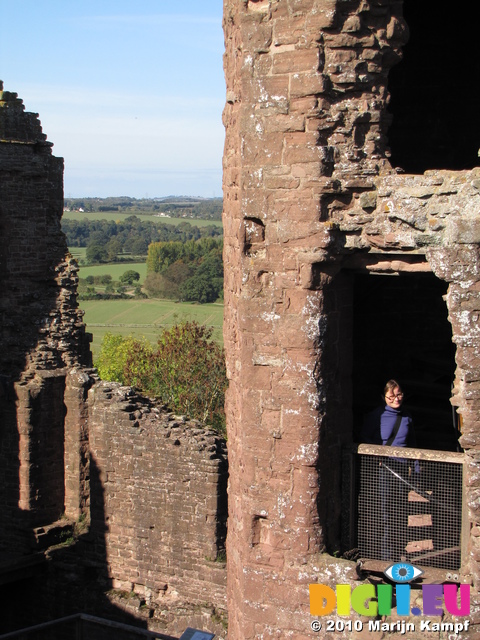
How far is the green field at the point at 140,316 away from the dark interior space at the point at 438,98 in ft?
143

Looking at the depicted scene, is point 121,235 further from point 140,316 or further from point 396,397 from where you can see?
point 396,397

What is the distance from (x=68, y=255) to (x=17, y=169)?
1575 millimetres

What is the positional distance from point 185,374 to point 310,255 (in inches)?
988

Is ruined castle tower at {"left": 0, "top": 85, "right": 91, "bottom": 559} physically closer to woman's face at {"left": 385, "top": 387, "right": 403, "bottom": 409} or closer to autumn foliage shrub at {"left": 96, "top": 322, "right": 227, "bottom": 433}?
woman's face at {"left": 385, "top": 387, "right": 403, "bottom": 409}

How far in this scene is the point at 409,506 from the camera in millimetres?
6922

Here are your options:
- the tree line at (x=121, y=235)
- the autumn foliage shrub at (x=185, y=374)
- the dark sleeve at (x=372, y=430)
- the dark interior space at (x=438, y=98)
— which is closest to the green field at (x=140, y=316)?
the autumn foliage shrub at (x=185, y=374)

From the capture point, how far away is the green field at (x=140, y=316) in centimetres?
5941

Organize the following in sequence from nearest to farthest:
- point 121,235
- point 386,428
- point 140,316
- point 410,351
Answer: point 386,428 < point 410,351 < point 140,316 < point 121,235

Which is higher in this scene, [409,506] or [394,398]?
[394,398]

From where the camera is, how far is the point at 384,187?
641 cm

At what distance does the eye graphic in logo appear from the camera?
6.62 m

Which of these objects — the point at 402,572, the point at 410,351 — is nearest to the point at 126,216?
the point at 410,351

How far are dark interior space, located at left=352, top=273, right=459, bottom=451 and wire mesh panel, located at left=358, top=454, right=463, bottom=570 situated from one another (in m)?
1.50

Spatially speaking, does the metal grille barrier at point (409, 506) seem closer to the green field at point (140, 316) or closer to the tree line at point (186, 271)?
the green field at point (140, 316)
